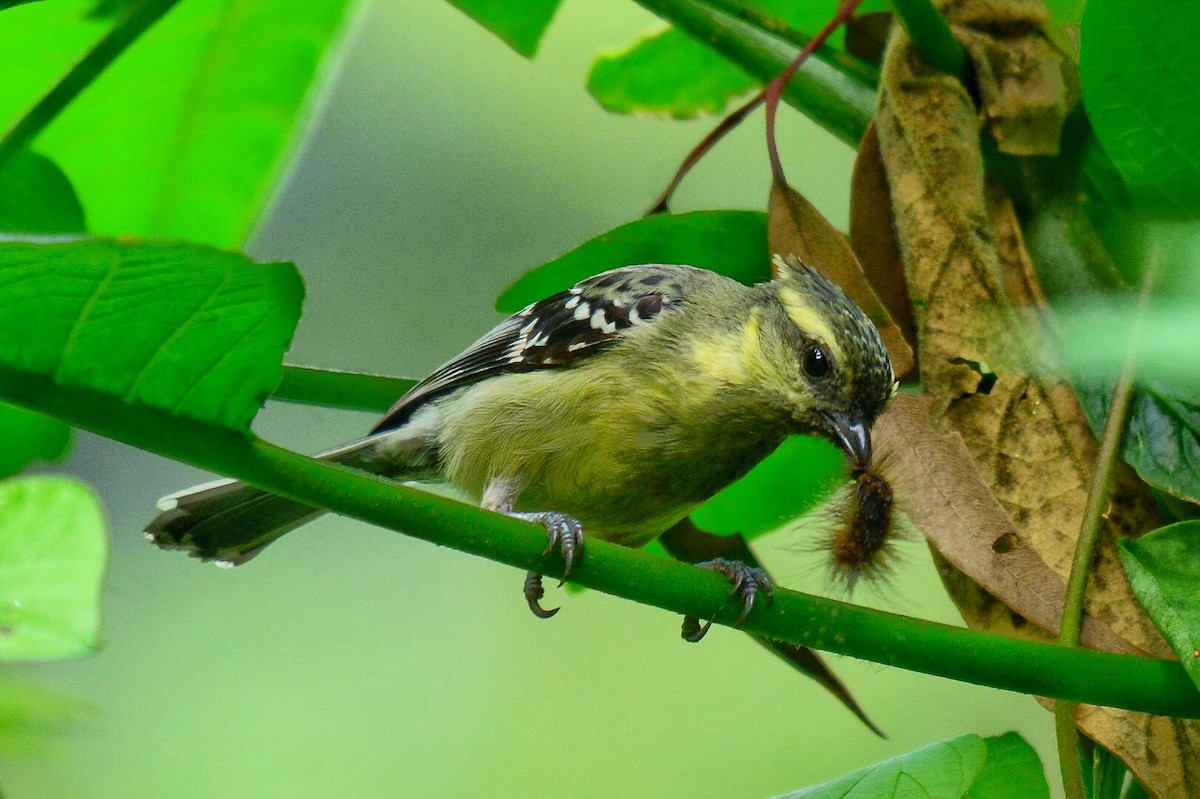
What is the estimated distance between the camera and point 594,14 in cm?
463

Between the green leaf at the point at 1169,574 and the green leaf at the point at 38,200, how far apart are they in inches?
75.5

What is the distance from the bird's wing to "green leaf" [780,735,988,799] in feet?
4.07

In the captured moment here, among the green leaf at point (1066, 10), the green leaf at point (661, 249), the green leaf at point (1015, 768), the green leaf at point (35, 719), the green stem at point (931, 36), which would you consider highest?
the green leaf at point (1066, 10)

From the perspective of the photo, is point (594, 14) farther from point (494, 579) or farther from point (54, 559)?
point (54, 559)

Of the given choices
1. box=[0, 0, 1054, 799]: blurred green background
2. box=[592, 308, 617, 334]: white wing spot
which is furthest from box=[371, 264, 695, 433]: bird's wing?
box=[0, 0, 1054, 799]: blurred green background

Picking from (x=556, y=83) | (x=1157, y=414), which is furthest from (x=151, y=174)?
(x=556, y=83)

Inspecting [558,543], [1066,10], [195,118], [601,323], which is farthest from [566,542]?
[195,118]

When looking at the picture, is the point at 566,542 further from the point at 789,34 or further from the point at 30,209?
the point at 30,209

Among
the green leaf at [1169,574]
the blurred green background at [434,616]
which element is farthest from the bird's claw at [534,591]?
the blurred green background at [434,616]

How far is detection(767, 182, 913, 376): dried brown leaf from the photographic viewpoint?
2.08m

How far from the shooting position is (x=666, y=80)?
296cm

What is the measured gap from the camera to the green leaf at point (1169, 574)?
1.60m

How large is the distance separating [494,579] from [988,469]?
3.98 meters

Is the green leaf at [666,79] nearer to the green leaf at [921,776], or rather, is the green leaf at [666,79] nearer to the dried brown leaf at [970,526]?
the dried brown leaf at [970,526]
